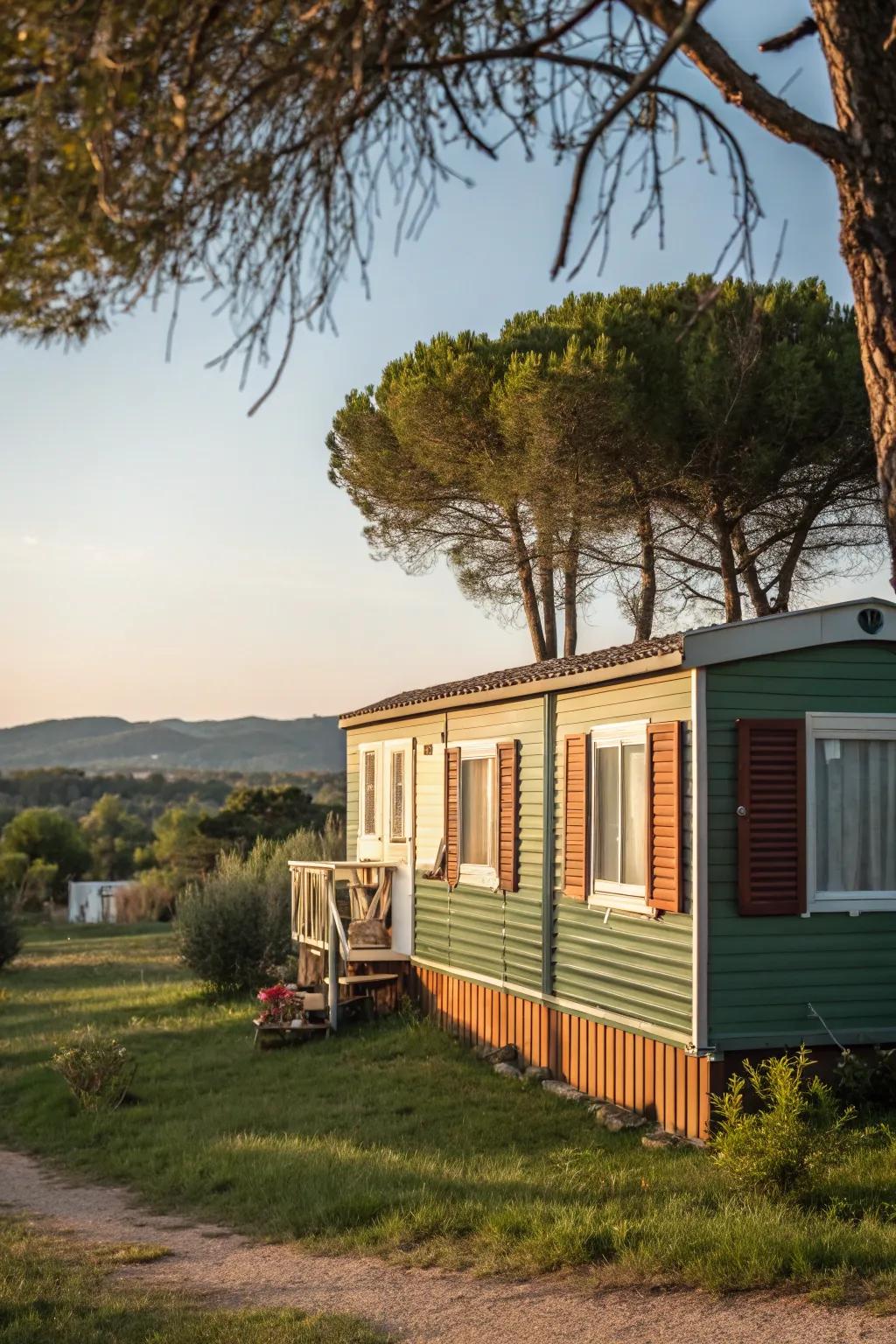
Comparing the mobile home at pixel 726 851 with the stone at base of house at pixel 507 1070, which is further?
the stone at base of house at pixel 507 1070

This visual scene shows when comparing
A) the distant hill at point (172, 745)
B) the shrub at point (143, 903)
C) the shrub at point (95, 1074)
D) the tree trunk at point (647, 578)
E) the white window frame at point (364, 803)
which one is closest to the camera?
the shrub at point (95, 1074)

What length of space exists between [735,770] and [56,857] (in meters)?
38.7

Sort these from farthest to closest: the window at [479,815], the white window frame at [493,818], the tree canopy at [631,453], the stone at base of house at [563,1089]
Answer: the tree canopy at [631,453], the window at [479,815], the white window frame at [493,818], the stone at base of house at [563,1089]

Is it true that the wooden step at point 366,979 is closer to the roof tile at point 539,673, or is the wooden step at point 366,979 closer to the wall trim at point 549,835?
the roof tile at point 539,673

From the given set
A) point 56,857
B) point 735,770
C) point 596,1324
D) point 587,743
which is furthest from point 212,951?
point 56,857

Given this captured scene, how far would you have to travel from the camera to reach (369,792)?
51.3 ft

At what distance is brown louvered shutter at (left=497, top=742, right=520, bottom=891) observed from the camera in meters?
11.7

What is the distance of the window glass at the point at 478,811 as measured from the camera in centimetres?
1227

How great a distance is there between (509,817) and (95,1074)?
3.84m

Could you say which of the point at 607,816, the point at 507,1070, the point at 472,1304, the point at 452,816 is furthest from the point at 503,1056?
the point at 472,1304

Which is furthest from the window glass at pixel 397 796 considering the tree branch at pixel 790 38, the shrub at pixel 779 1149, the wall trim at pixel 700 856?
the tree branch at pixel 790 38

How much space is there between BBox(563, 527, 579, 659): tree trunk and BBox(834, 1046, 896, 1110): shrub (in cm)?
1038

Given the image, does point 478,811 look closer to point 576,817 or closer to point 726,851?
point 576,817

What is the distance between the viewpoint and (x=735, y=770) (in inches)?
348
